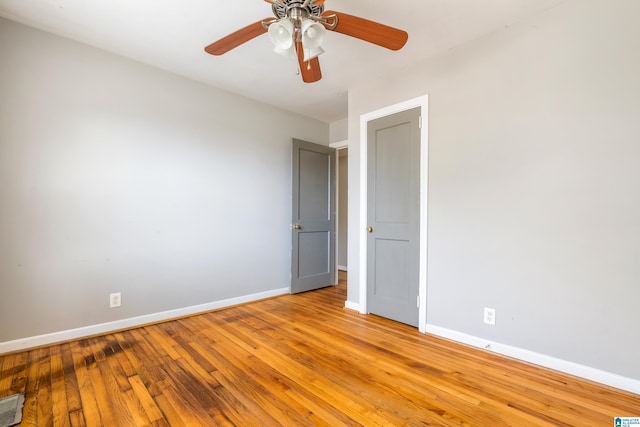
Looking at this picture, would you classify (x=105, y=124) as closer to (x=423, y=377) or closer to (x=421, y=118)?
(x=421, y=118)

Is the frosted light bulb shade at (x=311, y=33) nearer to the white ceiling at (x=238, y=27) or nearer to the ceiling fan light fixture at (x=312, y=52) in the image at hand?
the ceiling fan light fixture at (x=312, y=52)

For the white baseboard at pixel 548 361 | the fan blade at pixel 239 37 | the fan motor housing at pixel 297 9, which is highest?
the fan motor housing at pixel 297 9

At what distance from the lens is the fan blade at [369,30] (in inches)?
60.9

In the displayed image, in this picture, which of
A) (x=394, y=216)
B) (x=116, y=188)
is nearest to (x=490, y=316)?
(x=394, y=216)

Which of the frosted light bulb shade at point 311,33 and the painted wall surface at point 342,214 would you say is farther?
the painted wall surface at point 342,214

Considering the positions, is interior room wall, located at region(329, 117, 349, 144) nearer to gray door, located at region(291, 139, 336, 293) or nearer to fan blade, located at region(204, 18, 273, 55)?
gray door, located at region(291, 139, 336, 293)

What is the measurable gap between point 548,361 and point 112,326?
3.59 m

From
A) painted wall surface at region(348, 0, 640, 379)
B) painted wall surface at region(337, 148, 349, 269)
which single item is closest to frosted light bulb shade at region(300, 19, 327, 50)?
painted wall surface at region(348, 0, 640, 379)

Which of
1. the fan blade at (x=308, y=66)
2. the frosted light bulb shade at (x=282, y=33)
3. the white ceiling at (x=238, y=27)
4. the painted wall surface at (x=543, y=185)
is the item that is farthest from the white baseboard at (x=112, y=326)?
the frosted light bulb shade at (x=282, y=33)

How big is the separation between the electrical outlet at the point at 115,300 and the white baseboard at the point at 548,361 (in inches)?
116

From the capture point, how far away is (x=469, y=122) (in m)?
2.44

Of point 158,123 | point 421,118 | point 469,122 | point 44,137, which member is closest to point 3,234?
point 44,137

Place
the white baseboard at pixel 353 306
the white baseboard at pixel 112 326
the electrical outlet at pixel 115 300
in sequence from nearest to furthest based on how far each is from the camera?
1. the white baseboard at pixel 112 326
2. the electrical outlet at pixel 115 300
3. the white baseboard at pixel 353 306

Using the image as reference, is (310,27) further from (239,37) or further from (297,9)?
(239,37)
